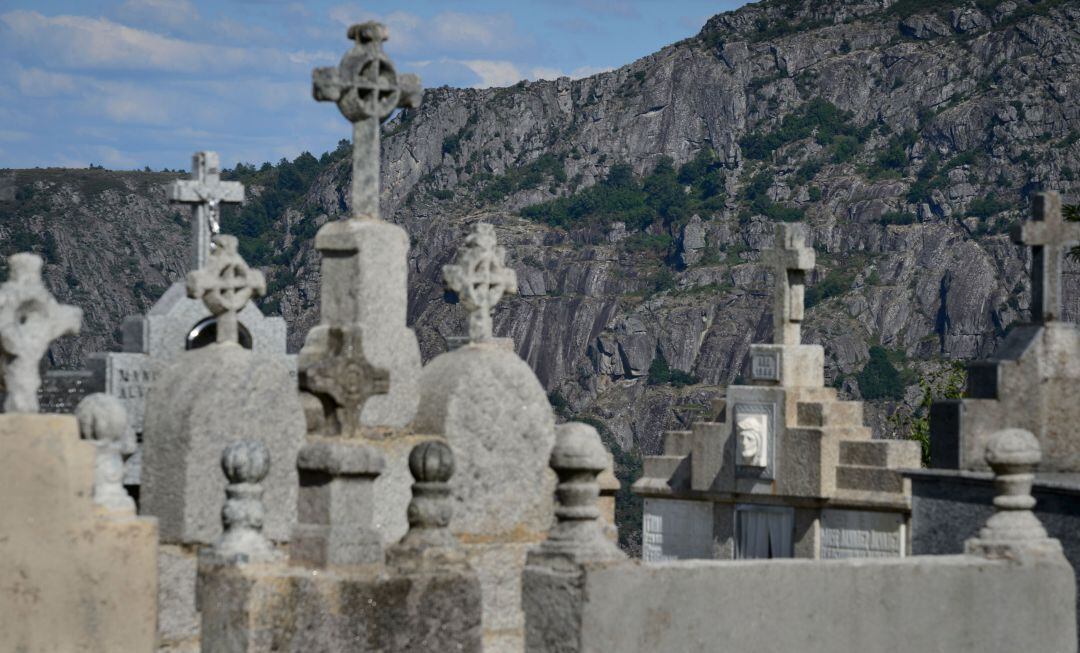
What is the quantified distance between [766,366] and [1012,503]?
8.17 metres

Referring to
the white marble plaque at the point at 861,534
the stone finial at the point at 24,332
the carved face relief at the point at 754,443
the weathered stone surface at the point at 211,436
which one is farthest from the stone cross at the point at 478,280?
the carved face relief at the point at 754,443

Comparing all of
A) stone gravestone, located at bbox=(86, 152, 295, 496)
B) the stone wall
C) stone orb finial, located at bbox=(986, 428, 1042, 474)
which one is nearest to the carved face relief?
stone gravestone, located at bbox=(86, 152, 295, 496)

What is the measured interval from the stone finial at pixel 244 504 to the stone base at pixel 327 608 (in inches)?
4.4

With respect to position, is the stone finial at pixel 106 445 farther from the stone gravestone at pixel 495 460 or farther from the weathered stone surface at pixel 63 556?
the stone gravestone at pixel 495 460

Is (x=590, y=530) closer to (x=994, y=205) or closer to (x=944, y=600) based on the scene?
(x=944, y=600)

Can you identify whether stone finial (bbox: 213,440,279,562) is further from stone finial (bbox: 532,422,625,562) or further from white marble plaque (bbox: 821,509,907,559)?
white marble plaque (bbox: 821,509,907,559)

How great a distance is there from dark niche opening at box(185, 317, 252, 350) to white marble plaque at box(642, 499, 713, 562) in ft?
17.9

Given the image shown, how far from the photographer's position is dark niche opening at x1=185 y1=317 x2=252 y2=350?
14.0 m

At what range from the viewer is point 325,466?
8.71m

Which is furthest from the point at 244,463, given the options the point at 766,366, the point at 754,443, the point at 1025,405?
the point at 766,366

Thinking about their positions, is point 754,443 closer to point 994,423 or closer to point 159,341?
point 994,423

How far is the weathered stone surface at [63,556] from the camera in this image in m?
9.11

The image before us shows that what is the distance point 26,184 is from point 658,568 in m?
172

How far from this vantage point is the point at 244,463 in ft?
28.8
